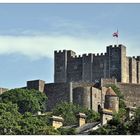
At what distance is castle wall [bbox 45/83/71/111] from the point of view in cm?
9284

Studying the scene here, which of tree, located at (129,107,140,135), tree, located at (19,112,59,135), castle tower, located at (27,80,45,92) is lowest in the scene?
tree, located at (19,112,59,135)

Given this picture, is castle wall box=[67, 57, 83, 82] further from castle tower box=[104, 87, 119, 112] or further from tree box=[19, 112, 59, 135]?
tree box=[19, 112, 59, 135]

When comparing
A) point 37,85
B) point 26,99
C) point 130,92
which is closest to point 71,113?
point 26,99

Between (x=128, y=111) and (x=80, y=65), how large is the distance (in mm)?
62298

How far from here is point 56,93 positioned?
94.7 m

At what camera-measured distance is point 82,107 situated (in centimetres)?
8794

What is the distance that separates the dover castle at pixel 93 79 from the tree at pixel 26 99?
5.36 ft

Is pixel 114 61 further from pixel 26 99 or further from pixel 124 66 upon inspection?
Answer: pixel 26 99

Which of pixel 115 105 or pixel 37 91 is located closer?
pixel 115 105

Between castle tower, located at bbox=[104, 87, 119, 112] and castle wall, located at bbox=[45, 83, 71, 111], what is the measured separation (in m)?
4.32

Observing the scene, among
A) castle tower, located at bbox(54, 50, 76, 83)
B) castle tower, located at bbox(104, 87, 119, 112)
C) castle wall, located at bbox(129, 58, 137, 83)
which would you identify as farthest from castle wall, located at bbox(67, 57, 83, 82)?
castle tower, located at bbox(104, 87, 119, 112)

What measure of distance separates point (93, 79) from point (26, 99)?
17897mm
